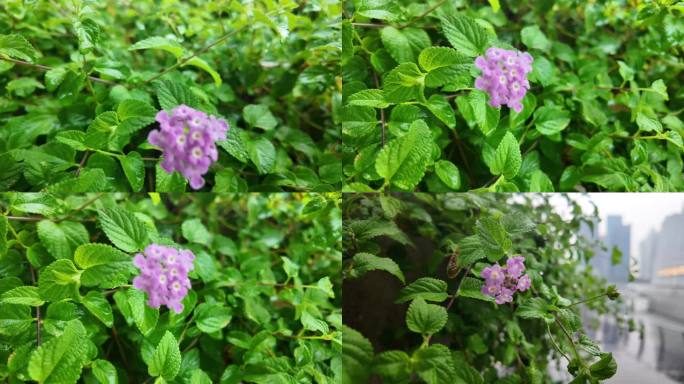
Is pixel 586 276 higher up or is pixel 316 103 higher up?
pixel 316 103

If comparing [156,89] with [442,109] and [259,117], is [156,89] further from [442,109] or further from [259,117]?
[442,109]

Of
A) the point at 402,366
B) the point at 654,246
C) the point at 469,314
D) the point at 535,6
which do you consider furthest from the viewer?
the point at 535,6

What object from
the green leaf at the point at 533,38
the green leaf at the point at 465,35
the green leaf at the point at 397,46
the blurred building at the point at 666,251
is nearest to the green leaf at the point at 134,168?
the green leaf at the point at 397,46

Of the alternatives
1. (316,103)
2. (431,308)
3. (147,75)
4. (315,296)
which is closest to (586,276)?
(431,308)

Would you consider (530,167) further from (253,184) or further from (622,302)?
(253,184)

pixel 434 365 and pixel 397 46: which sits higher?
pixel 397 46

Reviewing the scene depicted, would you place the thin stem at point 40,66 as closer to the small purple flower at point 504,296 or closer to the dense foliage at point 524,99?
the dense foliage at point 524,99

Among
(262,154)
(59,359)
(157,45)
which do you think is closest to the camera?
(59,359)

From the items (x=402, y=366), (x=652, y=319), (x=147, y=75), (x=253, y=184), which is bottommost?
(x=652, y=319)

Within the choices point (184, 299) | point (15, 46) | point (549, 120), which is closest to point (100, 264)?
point (184, 299)
